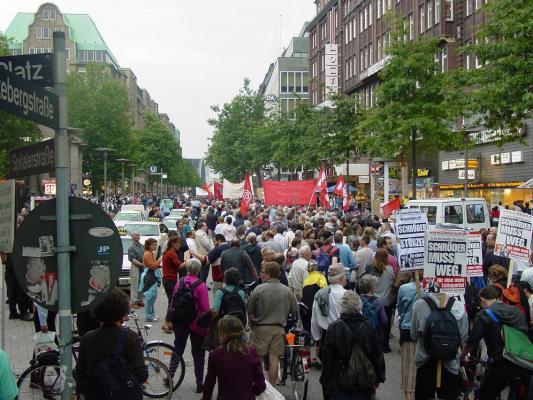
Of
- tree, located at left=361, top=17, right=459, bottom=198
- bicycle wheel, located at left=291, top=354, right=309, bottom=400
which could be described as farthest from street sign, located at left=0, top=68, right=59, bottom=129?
tree, located at left=361, top=17, right=459, bottom=198

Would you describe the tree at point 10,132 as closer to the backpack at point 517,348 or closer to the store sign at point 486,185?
the store sign at point 486,185

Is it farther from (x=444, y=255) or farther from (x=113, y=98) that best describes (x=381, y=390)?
(x=113, y=98)

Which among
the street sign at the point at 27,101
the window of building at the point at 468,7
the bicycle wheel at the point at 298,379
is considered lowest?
the bicycle wheel at the point at 298,379

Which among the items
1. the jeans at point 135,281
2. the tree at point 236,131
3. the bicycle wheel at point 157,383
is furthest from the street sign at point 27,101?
the tree at point 236,131

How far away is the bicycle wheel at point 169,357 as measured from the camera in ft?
29.4

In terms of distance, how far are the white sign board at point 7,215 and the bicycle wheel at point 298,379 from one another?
11.6 ft

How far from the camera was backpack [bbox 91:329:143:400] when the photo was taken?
5.19 metres

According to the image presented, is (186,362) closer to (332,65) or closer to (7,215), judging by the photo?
(7,215)

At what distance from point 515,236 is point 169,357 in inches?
201

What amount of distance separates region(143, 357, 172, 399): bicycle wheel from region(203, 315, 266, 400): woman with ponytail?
301 cm

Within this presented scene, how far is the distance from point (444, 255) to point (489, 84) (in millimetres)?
15853

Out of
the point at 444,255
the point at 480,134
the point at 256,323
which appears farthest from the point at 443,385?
the point at 480,134

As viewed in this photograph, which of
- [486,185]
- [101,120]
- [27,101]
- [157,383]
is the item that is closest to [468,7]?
[486,185]

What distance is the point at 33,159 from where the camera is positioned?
4.70 m
